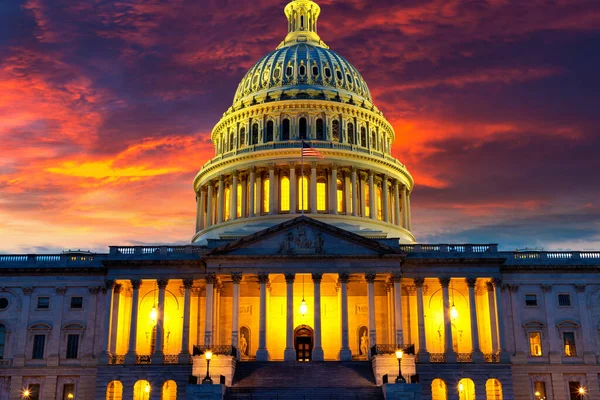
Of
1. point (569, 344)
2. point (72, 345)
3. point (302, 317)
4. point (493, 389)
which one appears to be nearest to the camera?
point (493, 389)

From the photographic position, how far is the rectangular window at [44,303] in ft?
229

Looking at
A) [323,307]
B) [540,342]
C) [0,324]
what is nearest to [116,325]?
[0,324]

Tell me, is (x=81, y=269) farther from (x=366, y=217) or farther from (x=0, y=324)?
(x=366, y=217)

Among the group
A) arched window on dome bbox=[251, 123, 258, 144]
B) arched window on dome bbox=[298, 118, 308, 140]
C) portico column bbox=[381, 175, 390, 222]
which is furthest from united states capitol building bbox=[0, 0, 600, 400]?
arched window on dome bbox=[251, 123, 258, 144]

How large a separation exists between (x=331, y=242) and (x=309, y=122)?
25.3 metres

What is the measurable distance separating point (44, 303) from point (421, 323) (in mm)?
34806

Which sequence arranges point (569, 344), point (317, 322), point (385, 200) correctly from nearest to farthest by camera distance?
point (317, 322)
point (569, 344)
point (385, 200)

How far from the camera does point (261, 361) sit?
201 feet

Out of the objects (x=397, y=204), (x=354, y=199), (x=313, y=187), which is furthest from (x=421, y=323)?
(x=397, y=204)

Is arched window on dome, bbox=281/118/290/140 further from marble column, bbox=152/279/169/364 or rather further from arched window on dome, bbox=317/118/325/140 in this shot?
marble column, bbox=152/279/169/364

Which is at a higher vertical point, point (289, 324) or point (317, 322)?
point (317, 322)

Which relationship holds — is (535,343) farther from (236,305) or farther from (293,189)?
(293,189)

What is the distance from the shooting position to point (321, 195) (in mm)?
83062

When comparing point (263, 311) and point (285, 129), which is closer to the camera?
point (263, 311)
